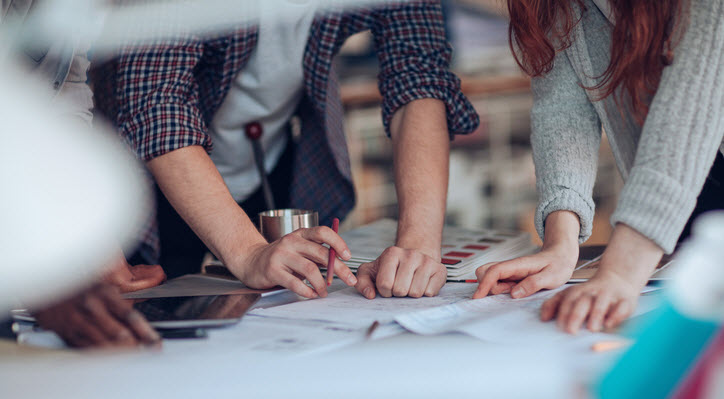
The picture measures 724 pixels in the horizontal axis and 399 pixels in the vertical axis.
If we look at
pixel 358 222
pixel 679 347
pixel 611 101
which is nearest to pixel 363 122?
pixel 358 222

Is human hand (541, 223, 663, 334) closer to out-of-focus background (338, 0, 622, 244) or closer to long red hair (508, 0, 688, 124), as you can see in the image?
long red hair (508, 0, 688, 124)

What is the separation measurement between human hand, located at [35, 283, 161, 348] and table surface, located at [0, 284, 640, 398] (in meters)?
0.01

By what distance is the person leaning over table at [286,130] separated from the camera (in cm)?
88

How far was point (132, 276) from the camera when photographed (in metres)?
0.99

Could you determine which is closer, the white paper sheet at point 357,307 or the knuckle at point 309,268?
the white paper sheet at point 357,307

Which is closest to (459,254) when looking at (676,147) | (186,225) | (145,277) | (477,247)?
(477,247)

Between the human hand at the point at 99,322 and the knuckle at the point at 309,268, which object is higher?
the human hand at the point at 99,322

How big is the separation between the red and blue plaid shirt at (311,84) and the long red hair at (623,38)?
22 centimetres

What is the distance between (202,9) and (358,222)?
7.23 feet

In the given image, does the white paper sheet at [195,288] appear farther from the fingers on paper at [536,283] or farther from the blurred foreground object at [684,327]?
the blurred foreground object at [684,327]

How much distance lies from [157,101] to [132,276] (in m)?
0.28

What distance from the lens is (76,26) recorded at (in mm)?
876

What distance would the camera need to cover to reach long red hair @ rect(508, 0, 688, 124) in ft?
2.55

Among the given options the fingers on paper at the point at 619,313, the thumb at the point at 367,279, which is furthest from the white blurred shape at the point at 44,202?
the fingers on paper at the point at 619,313
